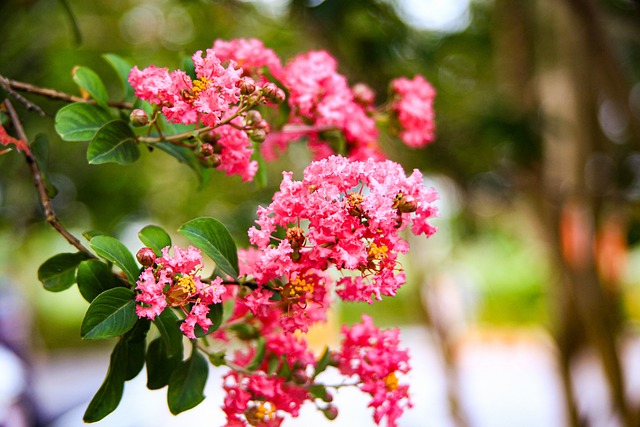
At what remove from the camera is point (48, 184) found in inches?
36.1

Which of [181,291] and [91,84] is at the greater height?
[91,84]

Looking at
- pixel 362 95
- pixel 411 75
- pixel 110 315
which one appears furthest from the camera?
pixel 411 75

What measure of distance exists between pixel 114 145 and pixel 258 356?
0.32 m

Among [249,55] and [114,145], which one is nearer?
[114,145]

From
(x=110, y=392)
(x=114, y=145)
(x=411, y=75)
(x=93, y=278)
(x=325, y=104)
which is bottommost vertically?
(x=110, y=392)

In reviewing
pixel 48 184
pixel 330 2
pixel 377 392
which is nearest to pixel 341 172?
pixel 377 392

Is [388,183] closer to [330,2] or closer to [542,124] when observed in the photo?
[330,2]

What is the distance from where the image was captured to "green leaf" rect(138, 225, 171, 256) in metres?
0.72

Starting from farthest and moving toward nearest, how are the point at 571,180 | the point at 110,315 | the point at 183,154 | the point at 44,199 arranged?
the point at 571,180 < the point at 183,154 < the point at 44,199 < the point at 110,315

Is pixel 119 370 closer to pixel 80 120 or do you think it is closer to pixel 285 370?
pixel 285 370

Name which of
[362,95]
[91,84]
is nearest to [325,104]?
[362,95]

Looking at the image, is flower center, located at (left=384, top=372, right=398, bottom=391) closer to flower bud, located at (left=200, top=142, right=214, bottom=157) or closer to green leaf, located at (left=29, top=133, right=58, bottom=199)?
flower bud, located at (left=200, top=142, right=214, bottom=157)

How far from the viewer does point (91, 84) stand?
0.87 m

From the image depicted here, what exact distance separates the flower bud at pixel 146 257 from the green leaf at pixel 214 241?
0.04 metres
